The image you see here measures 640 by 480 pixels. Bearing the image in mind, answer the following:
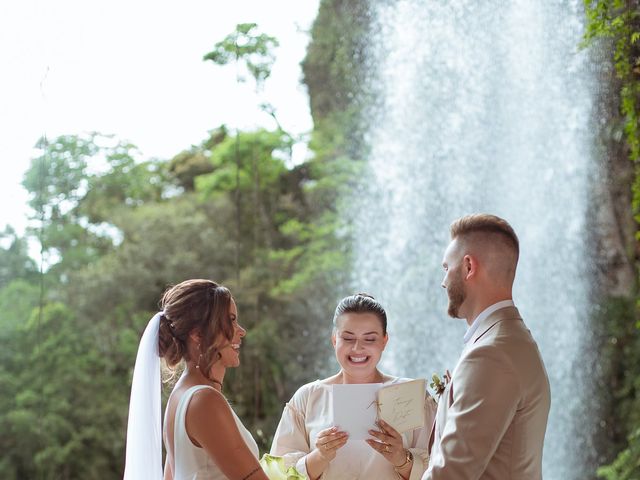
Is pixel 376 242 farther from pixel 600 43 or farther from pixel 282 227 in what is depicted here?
pixel 600 43

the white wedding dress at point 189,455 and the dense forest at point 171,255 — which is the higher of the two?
the dense forest at point 171,255

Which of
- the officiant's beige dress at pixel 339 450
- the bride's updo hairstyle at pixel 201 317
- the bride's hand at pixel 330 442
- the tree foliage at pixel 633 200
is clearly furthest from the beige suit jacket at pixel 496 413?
the tree foliage at pixel 633 200

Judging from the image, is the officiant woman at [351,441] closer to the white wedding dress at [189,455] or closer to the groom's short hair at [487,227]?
the white wedding dress at [189,455]

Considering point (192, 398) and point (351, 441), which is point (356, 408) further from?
point (192, 398)

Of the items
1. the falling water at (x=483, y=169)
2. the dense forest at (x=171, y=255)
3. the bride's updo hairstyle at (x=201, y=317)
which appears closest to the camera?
the bride's updo hairstyle at (x=201, y=317)

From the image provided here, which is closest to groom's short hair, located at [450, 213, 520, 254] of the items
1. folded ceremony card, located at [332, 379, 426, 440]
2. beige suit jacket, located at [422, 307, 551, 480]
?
beige suit jacket, located at [422, 307, 551, 480]

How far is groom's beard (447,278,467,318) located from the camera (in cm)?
261

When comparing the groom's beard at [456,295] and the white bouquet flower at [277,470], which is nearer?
the groom's beard at [456,295]

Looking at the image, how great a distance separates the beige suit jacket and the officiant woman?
58 cm

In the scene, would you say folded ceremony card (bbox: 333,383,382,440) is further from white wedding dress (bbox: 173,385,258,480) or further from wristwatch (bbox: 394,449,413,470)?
white wedding dress (bbox: 173,385,258,480)

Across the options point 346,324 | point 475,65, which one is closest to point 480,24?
point 475,65

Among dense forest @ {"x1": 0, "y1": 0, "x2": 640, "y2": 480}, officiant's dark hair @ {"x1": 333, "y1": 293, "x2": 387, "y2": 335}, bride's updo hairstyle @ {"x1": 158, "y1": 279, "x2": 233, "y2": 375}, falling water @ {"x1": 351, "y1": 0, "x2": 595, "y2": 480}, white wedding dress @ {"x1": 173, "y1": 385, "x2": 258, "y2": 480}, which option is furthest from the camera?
dense forest @ {"x1": 0, "y1": 0, "x2": 640, "y2": 480}

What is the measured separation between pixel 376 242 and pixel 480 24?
113 inches

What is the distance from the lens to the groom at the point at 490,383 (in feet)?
7.79
